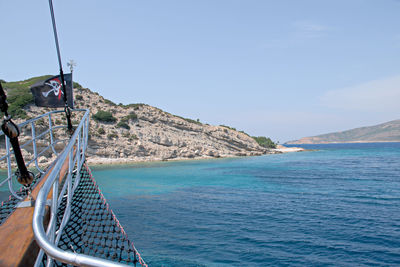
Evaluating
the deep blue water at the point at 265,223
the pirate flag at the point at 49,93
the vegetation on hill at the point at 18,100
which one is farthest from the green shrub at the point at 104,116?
A: the pirate flag at the point at 49,93

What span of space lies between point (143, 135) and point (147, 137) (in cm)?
85

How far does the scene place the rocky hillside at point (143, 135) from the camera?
143 ft

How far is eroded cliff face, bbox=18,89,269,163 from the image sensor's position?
43.7 meters

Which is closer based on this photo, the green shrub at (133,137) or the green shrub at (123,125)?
the green shrub at (133,137)

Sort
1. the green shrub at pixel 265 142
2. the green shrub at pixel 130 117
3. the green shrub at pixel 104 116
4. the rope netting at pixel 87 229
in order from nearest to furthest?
the rope netting at pixel 87 229, the green shrub at pixel 104 116, the green shrub at pixel 130 117, the green shrub at pixel 265 142

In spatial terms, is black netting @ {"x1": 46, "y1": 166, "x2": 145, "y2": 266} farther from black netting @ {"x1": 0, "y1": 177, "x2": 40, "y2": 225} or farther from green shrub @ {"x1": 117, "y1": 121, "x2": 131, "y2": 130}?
green shrub @ {"x1": 117, "y1": 121, "x2": 131, "y2": 130}

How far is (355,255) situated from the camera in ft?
28.7

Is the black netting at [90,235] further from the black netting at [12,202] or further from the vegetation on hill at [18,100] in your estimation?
the vegetation on hill at [18,100]

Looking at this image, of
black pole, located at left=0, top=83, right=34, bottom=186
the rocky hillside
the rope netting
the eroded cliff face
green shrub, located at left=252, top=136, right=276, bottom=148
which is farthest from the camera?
green shrub, located at left=252, top=136, right=276, bottom=148

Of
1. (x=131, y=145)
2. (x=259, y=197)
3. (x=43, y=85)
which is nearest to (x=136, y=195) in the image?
(x=259, y=197)

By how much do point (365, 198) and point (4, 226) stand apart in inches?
725

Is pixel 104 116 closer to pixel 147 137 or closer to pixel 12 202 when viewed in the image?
pixel 147 137

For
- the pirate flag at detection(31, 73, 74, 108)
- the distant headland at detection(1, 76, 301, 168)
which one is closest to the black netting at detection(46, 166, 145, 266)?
the pirate flag at detection(31, 73, 74, 108)

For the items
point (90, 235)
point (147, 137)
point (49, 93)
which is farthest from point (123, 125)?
point (90, 235)
